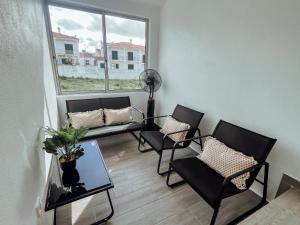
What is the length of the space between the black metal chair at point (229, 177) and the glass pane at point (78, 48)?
2.28m

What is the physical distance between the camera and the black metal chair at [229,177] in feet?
4.62

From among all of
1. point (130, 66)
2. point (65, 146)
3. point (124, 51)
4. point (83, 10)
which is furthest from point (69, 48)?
point (65, 146)

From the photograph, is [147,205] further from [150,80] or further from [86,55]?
[86,55]

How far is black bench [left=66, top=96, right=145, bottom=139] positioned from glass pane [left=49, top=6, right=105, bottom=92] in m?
0.34

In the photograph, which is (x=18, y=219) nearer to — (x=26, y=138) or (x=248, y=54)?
(x=26, y=138)

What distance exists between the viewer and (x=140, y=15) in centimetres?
308

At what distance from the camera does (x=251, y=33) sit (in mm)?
1791

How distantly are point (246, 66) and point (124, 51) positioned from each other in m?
2.24

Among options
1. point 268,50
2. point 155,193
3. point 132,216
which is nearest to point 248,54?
point 268,50

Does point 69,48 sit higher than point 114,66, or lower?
higher

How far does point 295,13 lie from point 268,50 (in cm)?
34

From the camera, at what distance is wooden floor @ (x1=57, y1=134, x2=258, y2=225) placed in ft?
5.16

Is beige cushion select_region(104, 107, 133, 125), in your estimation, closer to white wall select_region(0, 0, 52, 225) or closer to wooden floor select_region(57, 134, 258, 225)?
wooden floor select_region(57, 134, 258, 225)

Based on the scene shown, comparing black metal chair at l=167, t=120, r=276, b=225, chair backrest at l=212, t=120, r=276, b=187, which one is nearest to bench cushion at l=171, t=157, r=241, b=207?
black metal chair at l=167, t=120, r=276, b=225
